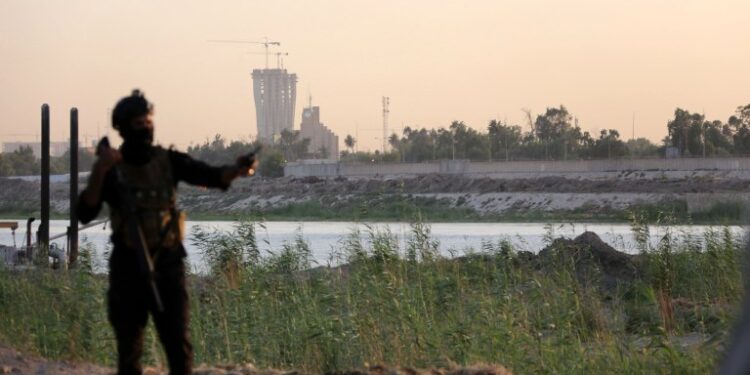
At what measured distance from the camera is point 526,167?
101 m

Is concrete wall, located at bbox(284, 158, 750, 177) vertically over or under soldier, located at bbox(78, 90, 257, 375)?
over

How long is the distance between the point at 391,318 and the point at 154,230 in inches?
249

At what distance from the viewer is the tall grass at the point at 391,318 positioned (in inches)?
453

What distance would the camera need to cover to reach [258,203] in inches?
3354

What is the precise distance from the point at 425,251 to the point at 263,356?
5.38m

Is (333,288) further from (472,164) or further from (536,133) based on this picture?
(536,133)

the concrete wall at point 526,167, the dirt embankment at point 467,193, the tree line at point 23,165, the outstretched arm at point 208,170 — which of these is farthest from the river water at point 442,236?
the tree line at point 23,165

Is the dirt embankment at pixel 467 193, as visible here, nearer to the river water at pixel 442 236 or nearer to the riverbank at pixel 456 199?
the riverbank at pixel 456 199

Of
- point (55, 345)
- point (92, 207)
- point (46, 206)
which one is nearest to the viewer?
point (92, 207)

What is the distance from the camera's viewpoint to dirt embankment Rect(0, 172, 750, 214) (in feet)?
242

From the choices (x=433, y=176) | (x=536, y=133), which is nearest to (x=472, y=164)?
(x=433, y=176)

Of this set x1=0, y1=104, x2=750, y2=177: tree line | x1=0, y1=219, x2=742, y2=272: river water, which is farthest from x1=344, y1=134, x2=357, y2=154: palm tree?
x1=0, y1=219, x2=742, y2=272: river water

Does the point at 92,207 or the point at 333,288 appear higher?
the point at 92,207

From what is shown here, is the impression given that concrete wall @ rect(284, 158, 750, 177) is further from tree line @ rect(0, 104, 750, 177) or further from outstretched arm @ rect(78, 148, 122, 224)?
outstretched arm @ rect(78, 148, 122, 224)
